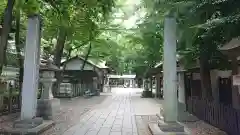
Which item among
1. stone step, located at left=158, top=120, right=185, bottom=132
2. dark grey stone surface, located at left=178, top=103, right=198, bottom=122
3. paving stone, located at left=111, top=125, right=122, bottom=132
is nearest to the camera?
stone step, located at left=158, top=120, right=185, bottom=132

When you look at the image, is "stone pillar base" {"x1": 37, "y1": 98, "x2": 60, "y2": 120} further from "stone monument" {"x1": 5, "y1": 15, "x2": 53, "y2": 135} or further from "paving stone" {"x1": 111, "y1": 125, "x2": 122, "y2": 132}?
"paving stone" {"x1": 111, "y1": 125, "x2": 122, "y2": 132}

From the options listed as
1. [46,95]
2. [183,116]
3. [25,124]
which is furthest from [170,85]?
[46,95]

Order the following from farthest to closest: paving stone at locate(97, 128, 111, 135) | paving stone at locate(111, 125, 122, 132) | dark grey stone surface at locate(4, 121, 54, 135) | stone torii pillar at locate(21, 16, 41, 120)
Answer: paving stone at locate(111, 125, 122, 132)
stone torii pillar at locate(21, 16, 41, 120)
paving stone at locate(97, 128, 111, 135)
dark grey stone surface at locate(4, 121, 54, 135)

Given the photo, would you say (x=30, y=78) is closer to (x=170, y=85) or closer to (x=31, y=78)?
(x=31, y=78)

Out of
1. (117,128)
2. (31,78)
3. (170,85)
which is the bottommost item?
(117,128)

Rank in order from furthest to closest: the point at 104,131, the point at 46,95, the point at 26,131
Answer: the point at 46,95 → the point at 104,131 → the point at 26,131

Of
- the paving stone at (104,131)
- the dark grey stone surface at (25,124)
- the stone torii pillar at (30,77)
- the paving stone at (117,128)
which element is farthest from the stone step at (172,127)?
the stone torii pillar at (30,77)

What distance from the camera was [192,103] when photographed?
12.4m

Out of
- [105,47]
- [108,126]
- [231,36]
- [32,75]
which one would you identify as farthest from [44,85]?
[105,47]

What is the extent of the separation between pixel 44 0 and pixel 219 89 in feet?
35.5

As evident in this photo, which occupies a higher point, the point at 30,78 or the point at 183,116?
the point at 30,78

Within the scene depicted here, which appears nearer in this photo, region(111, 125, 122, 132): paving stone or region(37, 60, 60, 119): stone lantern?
region(111, 125, 122, 132): paving stone

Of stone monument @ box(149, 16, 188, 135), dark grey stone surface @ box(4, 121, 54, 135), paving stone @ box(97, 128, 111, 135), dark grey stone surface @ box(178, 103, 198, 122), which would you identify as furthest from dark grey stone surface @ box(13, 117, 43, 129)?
dark grey stone surface @ box(178, 103, 198, 122)

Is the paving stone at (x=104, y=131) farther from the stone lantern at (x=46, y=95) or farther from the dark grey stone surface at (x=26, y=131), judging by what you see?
the stone lantern at (x=46, y=95)
